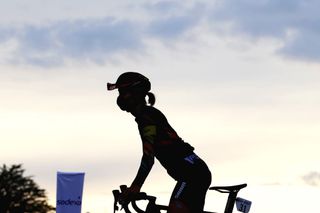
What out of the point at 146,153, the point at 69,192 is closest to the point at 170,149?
the point at 146,153

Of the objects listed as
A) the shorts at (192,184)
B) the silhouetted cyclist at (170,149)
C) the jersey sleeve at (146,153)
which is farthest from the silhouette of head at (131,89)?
the shorts at (192,184)

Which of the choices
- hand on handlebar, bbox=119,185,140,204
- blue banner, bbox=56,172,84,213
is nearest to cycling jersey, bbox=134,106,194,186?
hand on handlebar, bbox=119,185,140,204

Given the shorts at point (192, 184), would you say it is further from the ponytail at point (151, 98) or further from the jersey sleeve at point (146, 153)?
the ponytail at point (151, 98)

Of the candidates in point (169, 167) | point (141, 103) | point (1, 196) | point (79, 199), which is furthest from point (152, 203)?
point (1, 196)

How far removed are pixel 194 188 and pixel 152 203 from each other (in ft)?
1.40

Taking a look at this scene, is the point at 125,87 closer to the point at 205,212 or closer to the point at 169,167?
the point at 169,167

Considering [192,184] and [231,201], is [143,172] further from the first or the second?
[231,201]

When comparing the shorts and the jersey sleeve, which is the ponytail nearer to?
the jersey sleeve

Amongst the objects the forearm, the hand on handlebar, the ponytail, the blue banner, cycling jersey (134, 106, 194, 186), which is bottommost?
the hand on handlebar

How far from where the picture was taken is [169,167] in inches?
293

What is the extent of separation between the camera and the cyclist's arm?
705 cm

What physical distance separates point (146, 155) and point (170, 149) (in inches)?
14.7

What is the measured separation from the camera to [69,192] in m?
28.1

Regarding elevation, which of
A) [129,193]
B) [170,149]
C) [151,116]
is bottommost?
[129,193]
